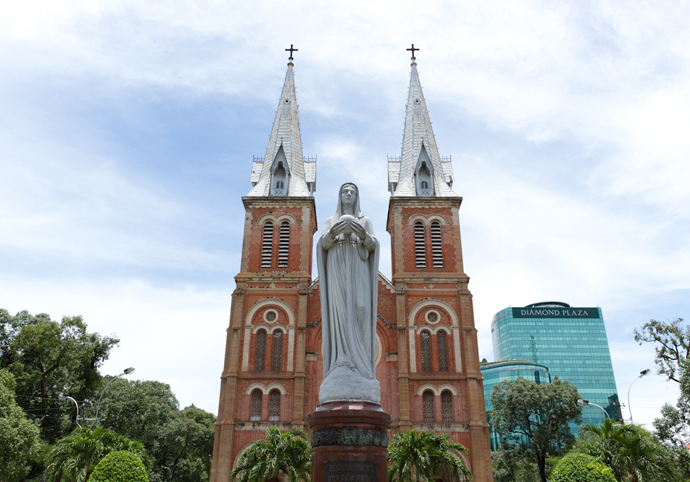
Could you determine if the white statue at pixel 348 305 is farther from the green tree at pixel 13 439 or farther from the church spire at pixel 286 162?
the church spire at pixel 286 162

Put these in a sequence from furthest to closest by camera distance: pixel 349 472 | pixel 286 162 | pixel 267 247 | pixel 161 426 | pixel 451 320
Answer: pixel 161 426
pixel 286 162
pixel 267 247
pixel 451 320
pixel 349 472

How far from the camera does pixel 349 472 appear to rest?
6.09 m

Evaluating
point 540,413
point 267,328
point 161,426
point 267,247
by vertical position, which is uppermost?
point 267,247

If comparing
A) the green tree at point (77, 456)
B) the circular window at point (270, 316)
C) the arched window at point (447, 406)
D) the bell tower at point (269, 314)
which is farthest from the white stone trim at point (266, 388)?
the green tree at point (77, 456)

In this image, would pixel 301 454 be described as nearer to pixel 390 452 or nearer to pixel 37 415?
pixel 390 452

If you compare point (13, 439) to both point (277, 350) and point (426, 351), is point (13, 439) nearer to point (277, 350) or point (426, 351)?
point (277, 350)

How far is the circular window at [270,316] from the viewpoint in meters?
28.0

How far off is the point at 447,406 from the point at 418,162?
14322 millimetres

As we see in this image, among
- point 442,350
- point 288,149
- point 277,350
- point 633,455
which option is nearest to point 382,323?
point 442,350

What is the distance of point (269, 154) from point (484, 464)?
845 inches

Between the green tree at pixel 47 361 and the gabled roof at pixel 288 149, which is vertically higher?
the gabled roof at pixel 288 149

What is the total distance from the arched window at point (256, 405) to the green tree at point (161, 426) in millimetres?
6036

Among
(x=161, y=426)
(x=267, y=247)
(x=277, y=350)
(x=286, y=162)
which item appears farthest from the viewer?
(x=161, y=426)

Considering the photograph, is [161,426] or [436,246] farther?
[161,426]
